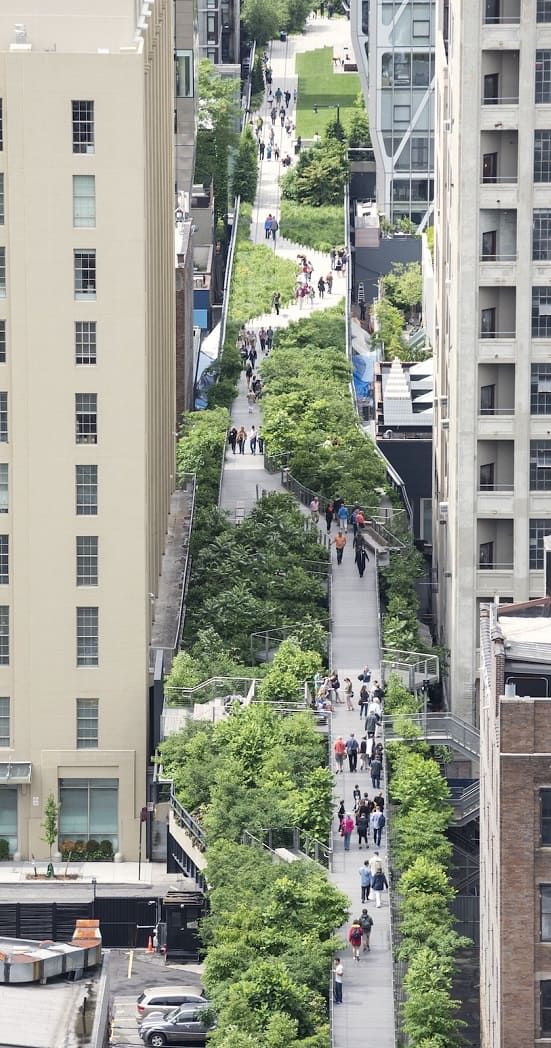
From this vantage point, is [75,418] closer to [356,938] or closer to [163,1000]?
[163,1000]

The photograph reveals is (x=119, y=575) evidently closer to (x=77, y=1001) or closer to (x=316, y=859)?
(x=316, y=859)

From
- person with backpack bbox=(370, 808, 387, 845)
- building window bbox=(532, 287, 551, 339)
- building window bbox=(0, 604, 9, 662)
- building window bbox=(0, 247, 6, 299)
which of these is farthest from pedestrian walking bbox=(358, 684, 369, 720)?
building window bbox=(0, 247, 6, 299)

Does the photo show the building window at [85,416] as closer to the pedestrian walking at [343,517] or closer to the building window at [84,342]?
the building window at [84,342]

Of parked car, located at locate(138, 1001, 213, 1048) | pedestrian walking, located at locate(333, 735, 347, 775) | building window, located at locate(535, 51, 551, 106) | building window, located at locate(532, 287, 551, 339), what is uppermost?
building window, located at locate(535, 51, 551, 106)

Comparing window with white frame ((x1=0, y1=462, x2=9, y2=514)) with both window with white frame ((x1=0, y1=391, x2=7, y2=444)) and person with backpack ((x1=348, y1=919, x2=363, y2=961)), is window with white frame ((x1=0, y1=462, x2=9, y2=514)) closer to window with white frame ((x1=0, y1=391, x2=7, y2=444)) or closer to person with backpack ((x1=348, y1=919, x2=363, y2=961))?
window with white frame ((x1=0, y1=391, x2=7, y2=444))

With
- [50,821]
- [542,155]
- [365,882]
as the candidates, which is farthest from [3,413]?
[365,882]

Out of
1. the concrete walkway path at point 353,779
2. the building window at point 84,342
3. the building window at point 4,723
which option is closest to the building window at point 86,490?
the building window at point 84,342
